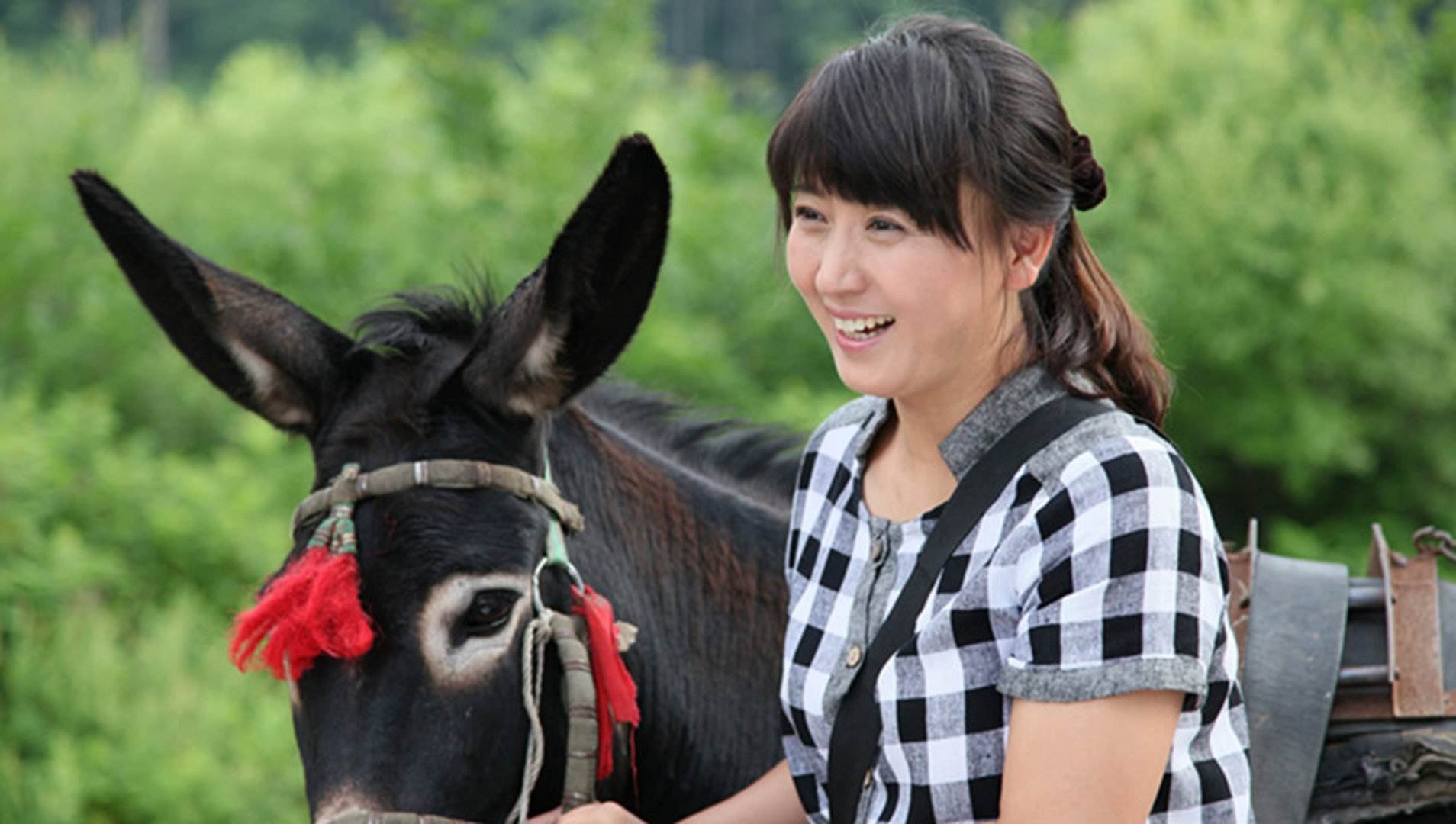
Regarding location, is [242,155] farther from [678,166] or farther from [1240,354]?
[1240,354]

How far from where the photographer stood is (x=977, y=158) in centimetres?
174

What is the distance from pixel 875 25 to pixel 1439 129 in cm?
1053

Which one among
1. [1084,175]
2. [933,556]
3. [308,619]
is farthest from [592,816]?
[1084,175]

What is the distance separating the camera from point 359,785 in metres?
1.99

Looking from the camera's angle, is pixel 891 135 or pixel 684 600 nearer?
pixel 891 135

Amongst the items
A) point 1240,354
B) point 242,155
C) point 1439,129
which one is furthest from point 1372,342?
point 242,155

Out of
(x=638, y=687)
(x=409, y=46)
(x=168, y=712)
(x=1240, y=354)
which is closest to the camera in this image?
(x=638, y=687)

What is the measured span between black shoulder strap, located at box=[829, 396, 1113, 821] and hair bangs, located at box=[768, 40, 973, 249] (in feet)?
0.83

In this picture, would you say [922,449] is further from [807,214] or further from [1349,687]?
[1349,687]

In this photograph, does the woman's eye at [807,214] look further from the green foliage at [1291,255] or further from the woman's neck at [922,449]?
the green foliage at [1291,255]

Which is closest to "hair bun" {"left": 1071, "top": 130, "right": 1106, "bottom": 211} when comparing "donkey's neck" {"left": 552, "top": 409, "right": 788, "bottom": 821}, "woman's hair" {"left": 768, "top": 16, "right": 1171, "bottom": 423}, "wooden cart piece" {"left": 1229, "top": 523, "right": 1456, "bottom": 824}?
"woman's hair" {"left": 768, "top": 16, "right": 1171, "bottom": 423}

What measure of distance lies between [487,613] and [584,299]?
503 millimetres

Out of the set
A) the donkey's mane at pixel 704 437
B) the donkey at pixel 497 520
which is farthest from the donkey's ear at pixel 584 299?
the donkey's mane at pixel 704 437

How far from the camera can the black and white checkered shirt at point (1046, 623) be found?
160 cm
